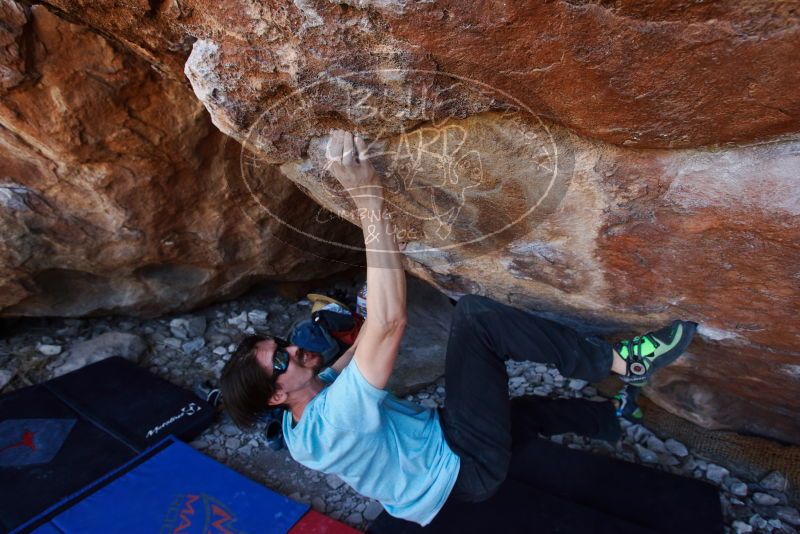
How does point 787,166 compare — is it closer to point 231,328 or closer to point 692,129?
point 692,129

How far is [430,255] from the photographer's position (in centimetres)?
200

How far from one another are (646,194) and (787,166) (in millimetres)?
281

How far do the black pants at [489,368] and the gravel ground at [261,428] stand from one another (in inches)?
34.3

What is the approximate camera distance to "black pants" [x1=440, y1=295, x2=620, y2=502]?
1538mm

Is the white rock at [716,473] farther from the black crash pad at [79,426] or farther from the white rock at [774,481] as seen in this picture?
Result: the black crash pad at [79,426]

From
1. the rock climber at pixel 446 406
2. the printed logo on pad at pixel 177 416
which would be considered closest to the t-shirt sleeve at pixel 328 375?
the rock climber at pixel 446 406

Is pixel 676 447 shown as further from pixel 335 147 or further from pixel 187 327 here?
pixel 187 327


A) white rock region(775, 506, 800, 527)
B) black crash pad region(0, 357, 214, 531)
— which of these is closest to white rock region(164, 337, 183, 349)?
black crash pad region(0, 357, 214, 531)

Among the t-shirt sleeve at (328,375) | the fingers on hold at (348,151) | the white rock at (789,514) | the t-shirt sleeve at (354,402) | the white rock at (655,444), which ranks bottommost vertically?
the white rock at (789,514)

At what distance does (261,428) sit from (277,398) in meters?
1.28

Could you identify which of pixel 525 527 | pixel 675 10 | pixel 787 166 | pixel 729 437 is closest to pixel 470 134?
pixel 675 10

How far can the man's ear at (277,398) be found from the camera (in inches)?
58.0

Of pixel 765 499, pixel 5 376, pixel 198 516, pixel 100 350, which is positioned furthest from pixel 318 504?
pixel 5 376

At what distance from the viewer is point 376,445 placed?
1401mm
